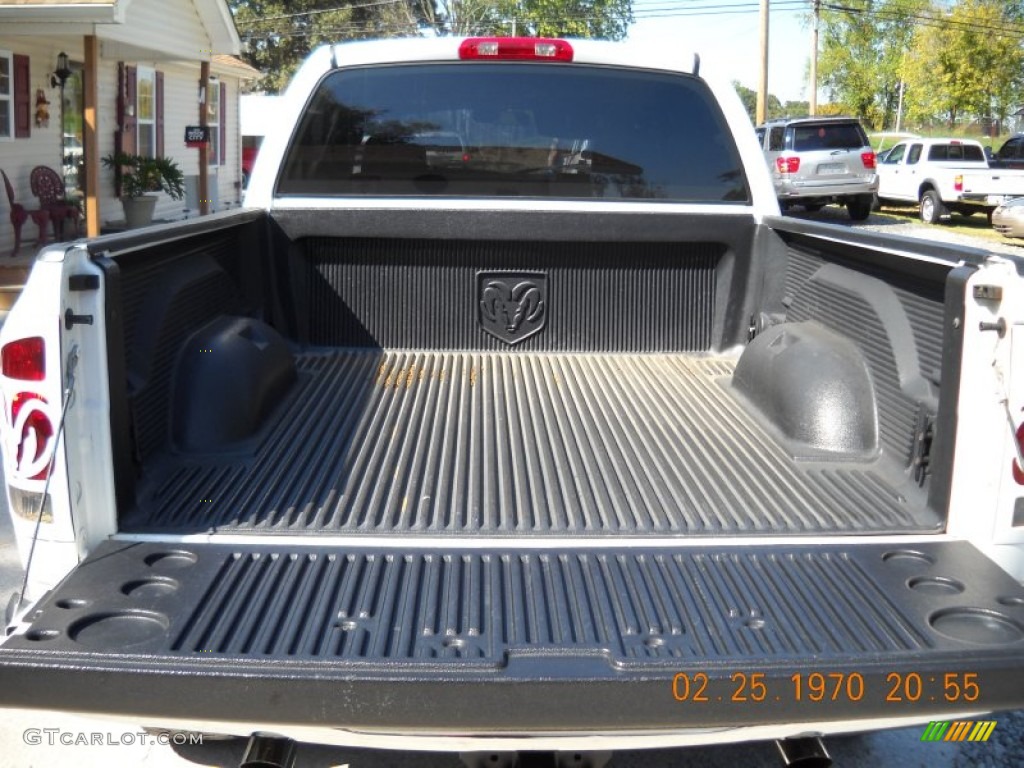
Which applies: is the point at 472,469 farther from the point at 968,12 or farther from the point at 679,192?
the point at 968,12

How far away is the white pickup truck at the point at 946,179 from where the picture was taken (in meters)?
22.7

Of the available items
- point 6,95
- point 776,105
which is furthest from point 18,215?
point 776,105

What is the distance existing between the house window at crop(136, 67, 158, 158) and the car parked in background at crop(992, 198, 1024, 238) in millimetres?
15158

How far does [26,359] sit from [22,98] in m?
14.2

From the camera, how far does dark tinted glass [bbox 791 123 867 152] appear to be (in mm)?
24078

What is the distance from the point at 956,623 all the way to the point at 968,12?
46.1m

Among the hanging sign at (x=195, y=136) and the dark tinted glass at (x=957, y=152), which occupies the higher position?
the dark tinted glass at (x=957, y=152)

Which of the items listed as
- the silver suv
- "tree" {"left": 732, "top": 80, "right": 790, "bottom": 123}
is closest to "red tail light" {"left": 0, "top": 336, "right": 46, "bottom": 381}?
the silver suv

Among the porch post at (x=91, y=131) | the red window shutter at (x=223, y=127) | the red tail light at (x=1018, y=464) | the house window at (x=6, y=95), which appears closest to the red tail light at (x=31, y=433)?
the red tail light at (x=1018, y=464)

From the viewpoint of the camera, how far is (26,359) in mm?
2570

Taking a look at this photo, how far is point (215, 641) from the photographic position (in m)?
2.29

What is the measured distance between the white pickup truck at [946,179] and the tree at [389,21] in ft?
70.4

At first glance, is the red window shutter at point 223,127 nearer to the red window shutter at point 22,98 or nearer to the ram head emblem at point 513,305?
the red window shutter at point 22,98
